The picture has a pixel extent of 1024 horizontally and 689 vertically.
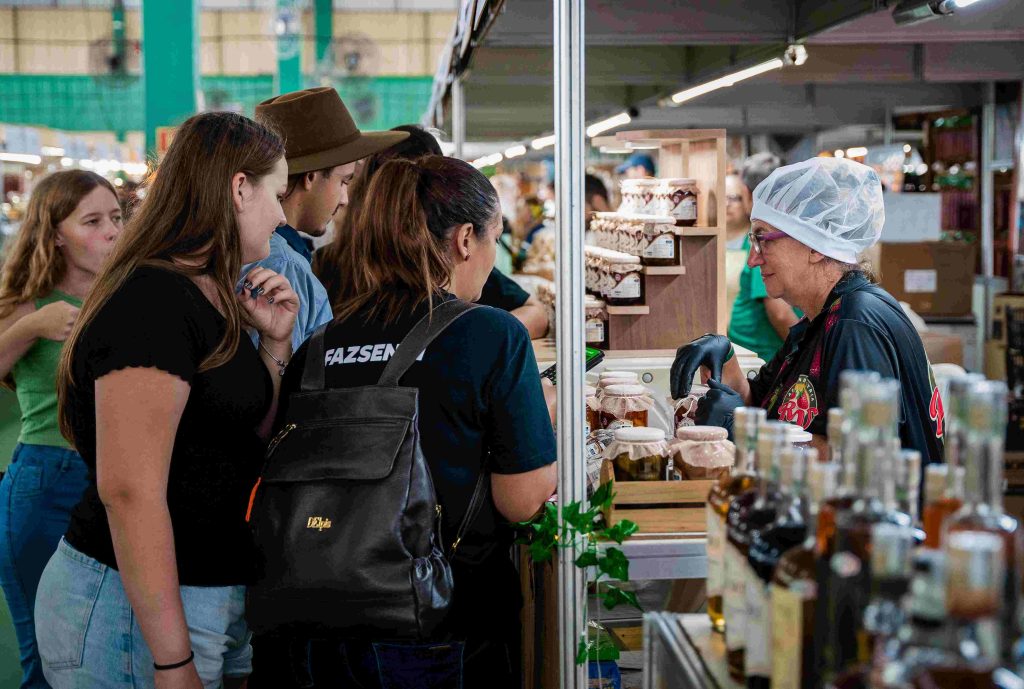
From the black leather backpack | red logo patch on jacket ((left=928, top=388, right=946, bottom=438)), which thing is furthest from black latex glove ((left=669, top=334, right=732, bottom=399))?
the black leather backpack

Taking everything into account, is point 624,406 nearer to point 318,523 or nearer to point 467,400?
point 467,400

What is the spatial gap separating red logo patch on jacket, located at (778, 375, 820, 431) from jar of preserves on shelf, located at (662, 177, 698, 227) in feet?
4.62

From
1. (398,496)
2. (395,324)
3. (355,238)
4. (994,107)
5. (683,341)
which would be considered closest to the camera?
(398,496)

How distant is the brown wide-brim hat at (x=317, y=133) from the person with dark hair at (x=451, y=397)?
0.76 meters

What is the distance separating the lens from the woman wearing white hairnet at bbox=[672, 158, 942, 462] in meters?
2.57

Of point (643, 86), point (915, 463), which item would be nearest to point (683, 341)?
point (915, 463)

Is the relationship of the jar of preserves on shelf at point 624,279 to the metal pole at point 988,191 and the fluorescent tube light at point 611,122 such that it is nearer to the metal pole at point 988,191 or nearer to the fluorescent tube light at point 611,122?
the fluorescent tube light at point 611,122

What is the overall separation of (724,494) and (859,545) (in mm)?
435

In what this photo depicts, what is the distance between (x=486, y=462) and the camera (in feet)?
7.05

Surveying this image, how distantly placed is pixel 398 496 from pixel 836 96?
1092cm

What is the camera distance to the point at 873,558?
969mm

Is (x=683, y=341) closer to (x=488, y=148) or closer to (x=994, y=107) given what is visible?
(x=994, y=107)

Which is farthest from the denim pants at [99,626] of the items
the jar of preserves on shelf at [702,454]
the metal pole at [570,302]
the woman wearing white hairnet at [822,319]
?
the woman wearing white hairnet at [822,319]

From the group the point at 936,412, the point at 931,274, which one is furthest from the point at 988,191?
the point at 936,412
